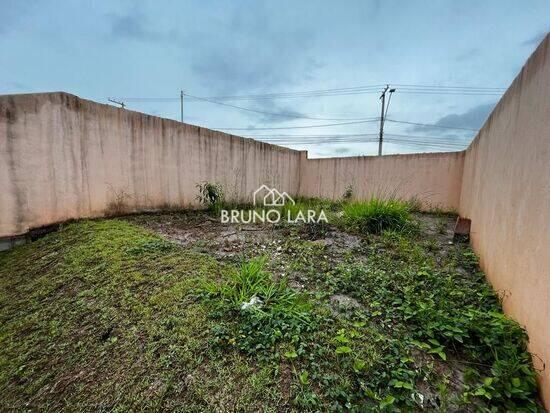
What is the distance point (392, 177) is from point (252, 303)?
5.92 metres

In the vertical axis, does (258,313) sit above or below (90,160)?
below

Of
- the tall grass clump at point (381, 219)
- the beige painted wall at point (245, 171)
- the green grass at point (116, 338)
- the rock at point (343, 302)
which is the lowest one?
the green grass at point (116, 338)

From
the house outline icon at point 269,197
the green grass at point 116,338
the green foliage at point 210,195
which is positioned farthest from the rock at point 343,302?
the house outline icon at point 269,197

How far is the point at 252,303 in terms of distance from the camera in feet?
5.43

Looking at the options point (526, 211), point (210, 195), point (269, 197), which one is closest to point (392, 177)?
point (269, 197)

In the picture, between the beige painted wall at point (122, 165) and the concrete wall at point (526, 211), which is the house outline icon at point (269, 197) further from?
the concrete wall at point (526, 211)

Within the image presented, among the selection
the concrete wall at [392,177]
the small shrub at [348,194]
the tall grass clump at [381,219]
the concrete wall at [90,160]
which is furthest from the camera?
the small shrub at [348,194]

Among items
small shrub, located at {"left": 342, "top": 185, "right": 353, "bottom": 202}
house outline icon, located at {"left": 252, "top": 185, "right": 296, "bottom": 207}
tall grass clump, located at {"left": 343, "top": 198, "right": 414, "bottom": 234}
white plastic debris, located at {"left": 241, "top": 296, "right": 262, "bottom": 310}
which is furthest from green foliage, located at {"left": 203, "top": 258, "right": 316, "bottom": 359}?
small shrub, located at {"left": 342, "top": 185, "right": 353, "bottom": 202}

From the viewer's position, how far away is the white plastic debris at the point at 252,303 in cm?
161

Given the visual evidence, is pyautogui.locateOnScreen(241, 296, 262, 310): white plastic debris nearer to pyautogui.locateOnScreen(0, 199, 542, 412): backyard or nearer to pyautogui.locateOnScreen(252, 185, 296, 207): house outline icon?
pyautogui.locateOnScreen(0, 199, 542, 412): backyard

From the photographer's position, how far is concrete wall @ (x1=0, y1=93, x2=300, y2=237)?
2.86m

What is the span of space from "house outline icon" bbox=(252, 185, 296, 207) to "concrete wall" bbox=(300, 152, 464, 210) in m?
1.47

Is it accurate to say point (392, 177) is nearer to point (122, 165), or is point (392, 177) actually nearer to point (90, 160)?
point (122, 165)

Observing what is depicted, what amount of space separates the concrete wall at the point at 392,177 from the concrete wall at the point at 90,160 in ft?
11.0
